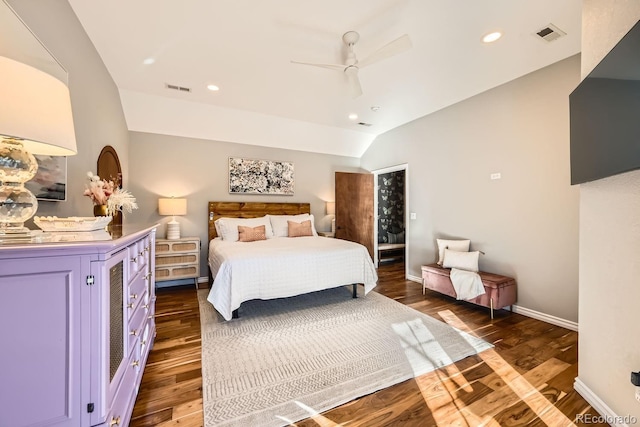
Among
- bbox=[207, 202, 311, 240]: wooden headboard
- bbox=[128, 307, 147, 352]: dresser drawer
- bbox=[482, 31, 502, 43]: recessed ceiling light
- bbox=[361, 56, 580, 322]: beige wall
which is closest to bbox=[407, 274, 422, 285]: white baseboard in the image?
bbox=[361, 56, 580, 322]: beige wall

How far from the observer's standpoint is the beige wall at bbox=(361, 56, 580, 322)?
2.71m

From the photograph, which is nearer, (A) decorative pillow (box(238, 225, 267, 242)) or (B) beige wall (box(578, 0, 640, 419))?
(B) beige wall (box(578, 0, 640, 419))

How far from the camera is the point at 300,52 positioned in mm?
2580

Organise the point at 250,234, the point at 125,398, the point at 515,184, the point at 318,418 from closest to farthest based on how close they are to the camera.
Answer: the point at 125,398, the point at 318,418, the point at 515,184, the point at 250,234

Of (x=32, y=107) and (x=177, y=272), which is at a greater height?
(x=32, y=107)

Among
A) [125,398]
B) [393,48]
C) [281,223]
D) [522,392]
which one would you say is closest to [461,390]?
[522,392]

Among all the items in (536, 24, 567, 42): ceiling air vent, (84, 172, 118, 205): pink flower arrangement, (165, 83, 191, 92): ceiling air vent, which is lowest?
(84, 172, 118, 205): pink flower arrangement

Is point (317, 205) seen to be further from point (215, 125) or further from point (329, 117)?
point (215, 125)

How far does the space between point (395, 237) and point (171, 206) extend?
4.96 meters

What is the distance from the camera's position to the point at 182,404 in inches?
64.5

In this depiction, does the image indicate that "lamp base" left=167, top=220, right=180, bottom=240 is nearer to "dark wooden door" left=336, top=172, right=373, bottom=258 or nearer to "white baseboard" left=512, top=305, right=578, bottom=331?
"dark wooden door" left=336, top=172, right=373, bottom=258

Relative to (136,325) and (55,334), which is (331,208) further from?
(55,334)

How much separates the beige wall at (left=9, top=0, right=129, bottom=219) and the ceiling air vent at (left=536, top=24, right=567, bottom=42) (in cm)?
369

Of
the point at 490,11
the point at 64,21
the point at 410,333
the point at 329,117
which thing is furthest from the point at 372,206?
the point at 64,21
